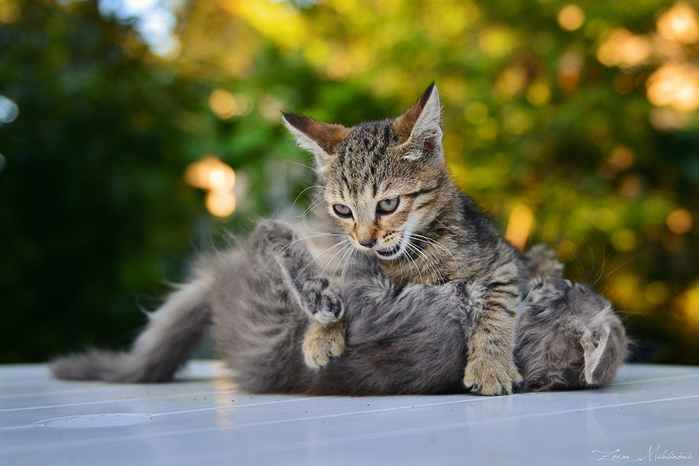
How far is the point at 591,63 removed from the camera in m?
Result: 4.79

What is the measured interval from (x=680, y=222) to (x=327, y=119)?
10.1 ft

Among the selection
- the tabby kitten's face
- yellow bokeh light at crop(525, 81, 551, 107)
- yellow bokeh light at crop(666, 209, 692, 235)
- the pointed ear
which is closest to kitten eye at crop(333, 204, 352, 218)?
the tabby kitten's face

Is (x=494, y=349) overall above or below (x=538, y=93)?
below

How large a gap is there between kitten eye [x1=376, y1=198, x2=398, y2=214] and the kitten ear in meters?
0.14

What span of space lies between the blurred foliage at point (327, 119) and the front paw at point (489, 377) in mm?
1497

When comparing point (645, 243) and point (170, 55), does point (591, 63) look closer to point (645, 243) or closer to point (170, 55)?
point (645, 243)

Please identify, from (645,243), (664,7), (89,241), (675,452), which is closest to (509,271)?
(675,452)

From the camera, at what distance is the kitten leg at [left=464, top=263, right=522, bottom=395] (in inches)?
56.4

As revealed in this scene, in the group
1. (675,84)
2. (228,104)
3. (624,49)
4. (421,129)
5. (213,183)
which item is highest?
(624,49)

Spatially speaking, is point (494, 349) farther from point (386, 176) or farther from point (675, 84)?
point (675, 84)

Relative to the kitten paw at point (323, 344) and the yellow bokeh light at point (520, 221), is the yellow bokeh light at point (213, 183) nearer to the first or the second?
the yellow bokeh light at point (520, 221)

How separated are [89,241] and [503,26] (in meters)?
3.17

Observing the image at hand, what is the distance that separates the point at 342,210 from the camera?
1771mm

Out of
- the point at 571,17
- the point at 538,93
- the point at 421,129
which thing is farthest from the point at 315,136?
the point at 571,17
